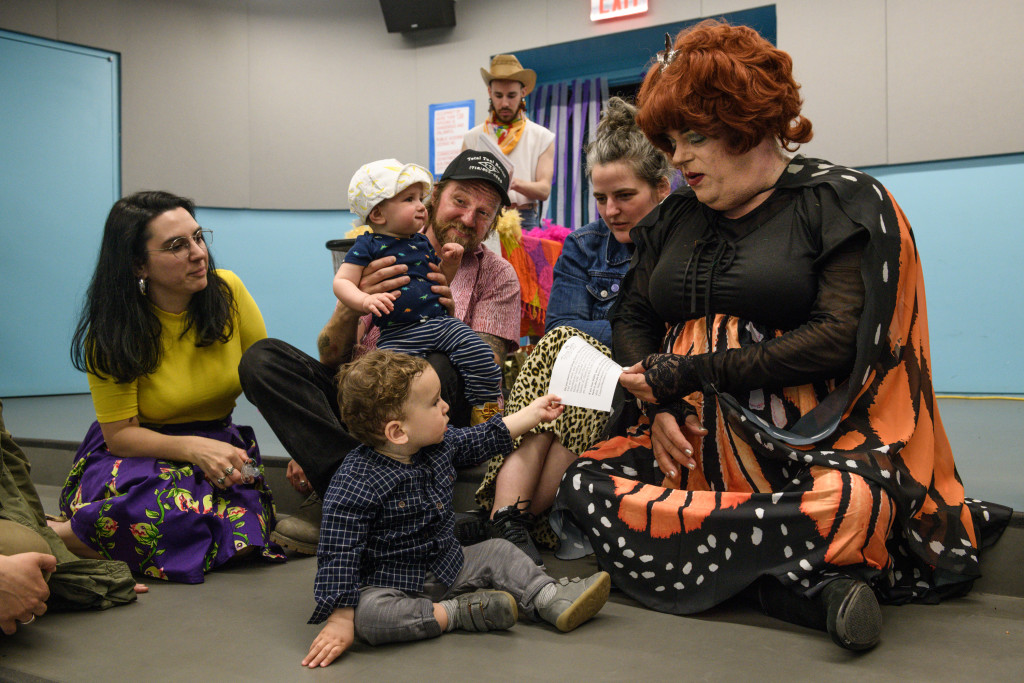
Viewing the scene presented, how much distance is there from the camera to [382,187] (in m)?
2.23

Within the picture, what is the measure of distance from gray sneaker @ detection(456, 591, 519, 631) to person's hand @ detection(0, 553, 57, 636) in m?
0.81

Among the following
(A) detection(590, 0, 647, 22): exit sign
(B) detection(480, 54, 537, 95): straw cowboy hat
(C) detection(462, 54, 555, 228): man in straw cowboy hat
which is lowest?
(C) detection(462, 54, 555, 228): man in straw cowboy hat

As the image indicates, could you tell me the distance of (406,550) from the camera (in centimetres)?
159

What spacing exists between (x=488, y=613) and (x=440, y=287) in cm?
100

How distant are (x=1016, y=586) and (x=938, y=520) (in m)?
0.31

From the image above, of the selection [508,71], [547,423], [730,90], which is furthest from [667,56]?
[508,71]

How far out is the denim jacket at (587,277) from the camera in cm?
234

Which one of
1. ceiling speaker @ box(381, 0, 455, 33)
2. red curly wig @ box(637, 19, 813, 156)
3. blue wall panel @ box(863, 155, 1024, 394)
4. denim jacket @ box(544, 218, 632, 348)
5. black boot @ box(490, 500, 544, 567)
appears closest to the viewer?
red curly wig @ box(637, 19, 813, 156)

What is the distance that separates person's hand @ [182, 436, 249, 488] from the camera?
2.07m

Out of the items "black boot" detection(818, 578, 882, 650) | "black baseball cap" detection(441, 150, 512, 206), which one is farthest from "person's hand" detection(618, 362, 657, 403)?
"black baseball cap" detection(441, 150, 512, 206)

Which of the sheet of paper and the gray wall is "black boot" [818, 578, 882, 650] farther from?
the gray wall

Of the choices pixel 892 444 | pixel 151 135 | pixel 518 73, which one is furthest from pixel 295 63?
pixel 892 444

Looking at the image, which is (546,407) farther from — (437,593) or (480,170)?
(480,170)

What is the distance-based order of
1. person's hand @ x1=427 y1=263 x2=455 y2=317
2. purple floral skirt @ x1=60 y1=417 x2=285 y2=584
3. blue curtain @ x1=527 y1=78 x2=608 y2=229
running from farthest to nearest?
blue curtain @ x1=527 y1=78 x2=608 y2=229 < person's hand @ x1=427 y1=263 x2=455 y2=317 < purple floral skirt @ x1=60 y1=417 x2=285 y2=584
